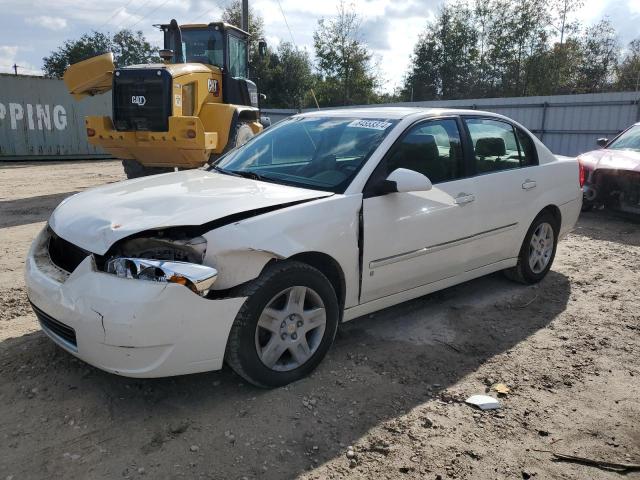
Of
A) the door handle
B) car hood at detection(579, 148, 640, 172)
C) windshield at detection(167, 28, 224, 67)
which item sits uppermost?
windshield at detection(167, 28, 224, 67)

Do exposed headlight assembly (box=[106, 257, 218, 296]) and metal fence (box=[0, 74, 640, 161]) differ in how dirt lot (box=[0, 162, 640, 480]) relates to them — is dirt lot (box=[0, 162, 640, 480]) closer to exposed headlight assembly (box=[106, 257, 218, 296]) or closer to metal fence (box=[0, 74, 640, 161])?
exposed headlight assembly (box=[106, 257, 218, 296])

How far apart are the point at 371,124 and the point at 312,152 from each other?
19.3 inches

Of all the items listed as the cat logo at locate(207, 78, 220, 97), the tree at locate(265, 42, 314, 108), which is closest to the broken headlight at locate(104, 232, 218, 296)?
the cat logo at locate(207, 78, 220, 97)

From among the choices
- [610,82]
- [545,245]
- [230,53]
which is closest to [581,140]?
[230,53]

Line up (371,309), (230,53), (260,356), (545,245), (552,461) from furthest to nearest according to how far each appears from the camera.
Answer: (230,53), (545,245), (371,309), (260,356), (552,461)

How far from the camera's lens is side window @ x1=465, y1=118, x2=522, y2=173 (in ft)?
14.3

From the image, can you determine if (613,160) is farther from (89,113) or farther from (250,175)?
(89,113)

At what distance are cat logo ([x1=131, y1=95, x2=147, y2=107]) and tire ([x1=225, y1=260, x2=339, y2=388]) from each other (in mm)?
7177

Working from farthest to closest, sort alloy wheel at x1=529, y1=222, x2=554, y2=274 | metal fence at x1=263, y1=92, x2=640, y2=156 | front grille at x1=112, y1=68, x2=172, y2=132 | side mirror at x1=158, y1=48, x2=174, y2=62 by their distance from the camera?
metal fence at x1=263, y1=92, x2=640, y2=156 → side mirror at x1=158, y1=48, x2=174, y2=62 → front grille at x1=112, y1=68, x2=172, y2=132 → alloy wheel at x1=529, y1=222, x2=554, y2=274

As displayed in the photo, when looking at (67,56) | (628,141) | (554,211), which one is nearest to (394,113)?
(554,211)

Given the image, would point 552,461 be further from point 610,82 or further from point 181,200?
point 610,82

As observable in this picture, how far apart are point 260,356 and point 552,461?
1614 mm

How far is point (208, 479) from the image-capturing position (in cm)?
237

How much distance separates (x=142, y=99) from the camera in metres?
9.12
